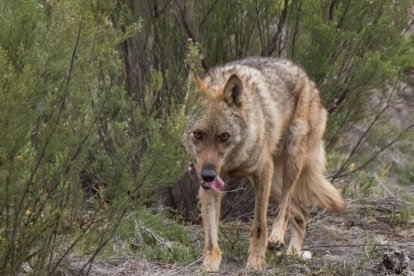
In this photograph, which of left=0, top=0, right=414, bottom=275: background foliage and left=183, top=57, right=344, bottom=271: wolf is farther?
left=183, top=57, right=344, bottom=271: wolf

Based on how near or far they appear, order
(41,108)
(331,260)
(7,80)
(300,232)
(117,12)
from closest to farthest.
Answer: (7,80), (41,108), (331,260), (300,232), (117,12)

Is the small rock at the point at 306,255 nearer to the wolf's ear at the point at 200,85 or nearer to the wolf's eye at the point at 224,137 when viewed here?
the wolf's eye at the point at 224,137

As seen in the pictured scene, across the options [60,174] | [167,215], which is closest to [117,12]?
[167,215]

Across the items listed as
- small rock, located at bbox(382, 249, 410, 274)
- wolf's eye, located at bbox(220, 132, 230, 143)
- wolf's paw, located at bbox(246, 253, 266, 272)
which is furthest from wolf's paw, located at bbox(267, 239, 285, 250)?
wolf's eye, located at bbox(220, 132, 230, 143)

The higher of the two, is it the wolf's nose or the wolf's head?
the wolf's head

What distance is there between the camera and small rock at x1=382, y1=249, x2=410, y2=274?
6629 mm

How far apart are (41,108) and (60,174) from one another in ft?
1.42

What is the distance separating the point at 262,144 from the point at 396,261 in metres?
1.34

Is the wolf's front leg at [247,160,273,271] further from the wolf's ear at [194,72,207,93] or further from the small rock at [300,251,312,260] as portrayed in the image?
the wolf's ear at [194,72,207,93]

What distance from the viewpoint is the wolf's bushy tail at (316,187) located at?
7664 mm

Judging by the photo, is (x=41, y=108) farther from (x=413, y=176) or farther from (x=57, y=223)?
(x=413, y=176)

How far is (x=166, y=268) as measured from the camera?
628 centimetres

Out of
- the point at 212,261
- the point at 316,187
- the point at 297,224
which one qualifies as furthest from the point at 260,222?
the point at 316,187

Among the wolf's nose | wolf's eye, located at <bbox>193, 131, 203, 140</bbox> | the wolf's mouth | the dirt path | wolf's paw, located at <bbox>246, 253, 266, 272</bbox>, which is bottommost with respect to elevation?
the dirt path
